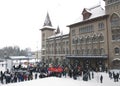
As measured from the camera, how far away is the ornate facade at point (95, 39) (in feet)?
129

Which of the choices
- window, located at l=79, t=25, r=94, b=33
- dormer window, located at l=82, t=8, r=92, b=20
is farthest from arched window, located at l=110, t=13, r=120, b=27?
dormer window, located at l=82, t=8, r=92, b=20

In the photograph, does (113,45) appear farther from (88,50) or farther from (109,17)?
(88,50)

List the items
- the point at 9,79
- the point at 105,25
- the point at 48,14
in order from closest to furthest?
1. the point at 9,79
2. the point at 105,25
3. the point at 48,14

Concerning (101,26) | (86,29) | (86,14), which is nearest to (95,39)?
(101,26)

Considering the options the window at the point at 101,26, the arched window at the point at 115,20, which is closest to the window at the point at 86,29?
the window at the point at 101,26

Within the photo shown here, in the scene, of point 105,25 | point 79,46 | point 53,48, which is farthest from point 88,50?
point 53,48

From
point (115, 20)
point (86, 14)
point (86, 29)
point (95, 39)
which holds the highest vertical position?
point (86, 14)

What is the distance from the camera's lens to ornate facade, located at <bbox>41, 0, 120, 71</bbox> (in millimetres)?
39375

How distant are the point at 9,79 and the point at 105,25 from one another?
2478 cm

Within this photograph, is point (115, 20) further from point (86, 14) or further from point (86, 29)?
point (86, 14)

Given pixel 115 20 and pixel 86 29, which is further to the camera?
pixel 86 29

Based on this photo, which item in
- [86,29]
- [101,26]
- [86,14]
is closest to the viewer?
[101,26]

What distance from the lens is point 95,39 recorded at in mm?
44656

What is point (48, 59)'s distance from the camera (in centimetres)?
7062
